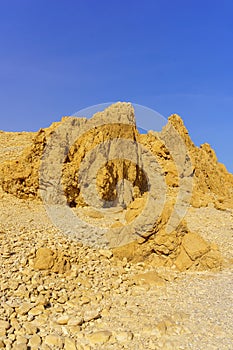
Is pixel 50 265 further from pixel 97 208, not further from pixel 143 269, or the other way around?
pixel 97 208

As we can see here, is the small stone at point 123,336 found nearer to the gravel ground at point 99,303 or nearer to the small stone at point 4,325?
the gravel ground at point 99,303

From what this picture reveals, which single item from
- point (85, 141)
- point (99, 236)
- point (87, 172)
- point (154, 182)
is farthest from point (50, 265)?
point (154, 182)

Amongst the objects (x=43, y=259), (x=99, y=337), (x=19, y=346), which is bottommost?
(x=19, y=346)

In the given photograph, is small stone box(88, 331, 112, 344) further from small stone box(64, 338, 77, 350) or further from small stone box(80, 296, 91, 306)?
small stone box(80, 296, 91, 306)

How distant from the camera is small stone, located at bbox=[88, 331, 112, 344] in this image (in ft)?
16.7

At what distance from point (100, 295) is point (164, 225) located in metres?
2.84

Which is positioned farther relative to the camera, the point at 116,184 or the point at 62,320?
the point at 116,184

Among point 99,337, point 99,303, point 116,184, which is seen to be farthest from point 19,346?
point 116,184

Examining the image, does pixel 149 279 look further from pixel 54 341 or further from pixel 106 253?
pixel 54 341

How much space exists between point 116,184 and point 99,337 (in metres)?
7.58

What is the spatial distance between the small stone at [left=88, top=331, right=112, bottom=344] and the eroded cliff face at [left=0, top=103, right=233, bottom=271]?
3.07m

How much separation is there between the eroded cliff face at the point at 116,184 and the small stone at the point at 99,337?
3069 mm

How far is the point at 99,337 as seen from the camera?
514cm

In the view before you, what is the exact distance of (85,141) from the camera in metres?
12.4
